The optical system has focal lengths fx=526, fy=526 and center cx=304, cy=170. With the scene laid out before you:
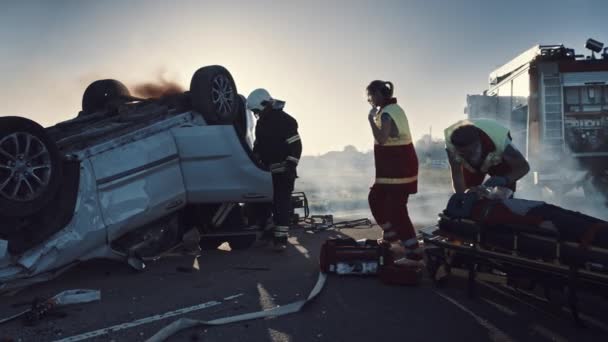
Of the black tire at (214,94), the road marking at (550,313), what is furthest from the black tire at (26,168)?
the road marking at (550,313)

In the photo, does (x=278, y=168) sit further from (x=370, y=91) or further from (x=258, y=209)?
(x=370, y=91)

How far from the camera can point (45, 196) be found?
13.4ft

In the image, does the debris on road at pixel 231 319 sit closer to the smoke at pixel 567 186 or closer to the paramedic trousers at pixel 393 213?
the paramedic trousers at pixel 393 213

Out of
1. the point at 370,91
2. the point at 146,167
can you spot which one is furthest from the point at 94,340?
the point at 370,91

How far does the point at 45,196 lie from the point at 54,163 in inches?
10.6

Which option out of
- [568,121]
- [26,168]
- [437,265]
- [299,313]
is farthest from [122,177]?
[568,121]

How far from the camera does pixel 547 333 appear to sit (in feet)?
9.95

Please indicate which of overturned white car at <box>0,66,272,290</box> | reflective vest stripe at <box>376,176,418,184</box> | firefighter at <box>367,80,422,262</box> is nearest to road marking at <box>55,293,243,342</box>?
overturned white car at <box>0,66,272,290</box>

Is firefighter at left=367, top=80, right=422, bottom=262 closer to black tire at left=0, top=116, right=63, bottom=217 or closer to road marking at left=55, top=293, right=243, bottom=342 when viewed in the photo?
road marking at left=55, top=293, right=243, bottom=342

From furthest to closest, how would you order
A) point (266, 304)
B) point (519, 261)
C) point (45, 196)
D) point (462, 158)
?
point (462, 158) < point (45, 196) < point (266, 304) < point (519, 261)

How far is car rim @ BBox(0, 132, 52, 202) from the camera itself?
3.88 meters

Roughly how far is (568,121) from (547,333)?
Result: 267 inches

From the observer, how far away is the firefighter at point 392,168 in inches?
188

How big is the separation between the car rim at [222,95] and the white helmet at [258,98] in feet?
0.90
